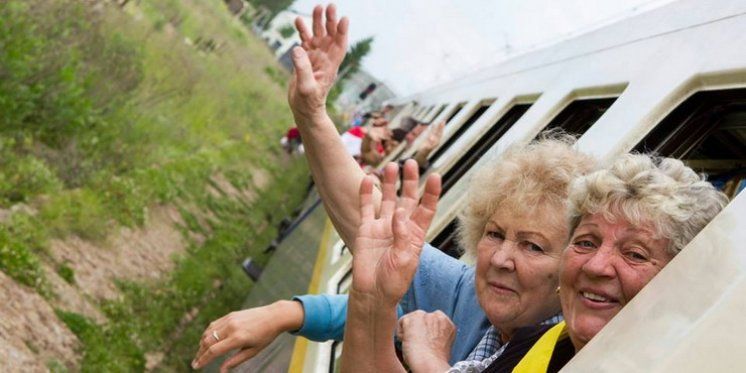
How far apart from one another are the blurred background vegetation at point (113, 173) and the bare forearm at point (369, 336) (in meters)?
3.27

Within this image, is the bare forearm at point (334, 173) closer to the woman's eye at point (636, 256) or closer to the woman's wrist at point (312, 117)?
the woman's wrist at point (312, 117)

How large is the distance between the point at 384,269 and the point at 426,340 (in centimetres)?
47

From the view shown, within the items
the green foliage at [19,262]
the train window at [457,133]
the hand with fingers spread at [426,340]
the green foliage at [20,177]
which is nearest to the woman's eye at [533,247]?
the hand with fingers spread at [426,340]

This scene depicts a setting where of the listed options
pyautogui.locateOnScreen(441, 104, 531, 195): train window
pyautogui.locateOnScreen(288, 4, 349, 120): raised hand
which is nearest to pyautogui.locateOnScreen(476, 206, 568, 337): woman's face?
pyautogui.locateOnScreen(288, 4, 349, 120): raised hand

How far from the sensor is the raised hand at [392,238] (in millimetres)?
1669

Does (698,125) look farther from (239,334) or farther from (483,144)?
(483,144)

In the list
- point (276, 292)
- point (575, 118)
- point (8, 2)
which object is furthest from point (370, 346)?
point (8, 2)

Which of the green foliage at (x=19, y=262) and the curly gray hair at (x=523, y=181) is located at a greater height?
the curly gray hair at (x=523, y=181)

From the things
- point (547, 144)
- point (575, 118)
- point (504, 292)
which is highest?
point (575, 118)

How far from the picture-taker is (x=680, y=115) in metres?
2.73

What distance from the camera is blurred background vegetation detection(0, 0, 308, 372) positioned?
19.4 ft

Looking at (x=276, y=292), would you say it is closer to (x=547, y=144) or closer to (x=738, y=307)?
(x=547, y=144)

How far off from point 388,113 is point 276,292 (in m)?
11.4

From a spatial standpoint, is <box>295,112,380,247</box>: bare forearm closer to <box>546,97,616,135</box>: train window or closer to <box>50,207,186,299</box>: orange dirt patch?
<box>546,97,616,135</box>: train window
